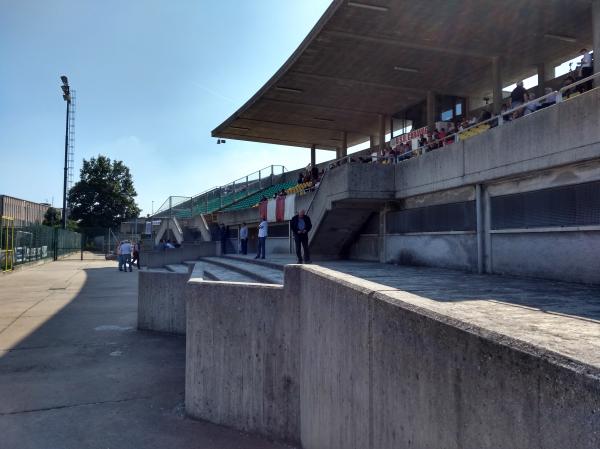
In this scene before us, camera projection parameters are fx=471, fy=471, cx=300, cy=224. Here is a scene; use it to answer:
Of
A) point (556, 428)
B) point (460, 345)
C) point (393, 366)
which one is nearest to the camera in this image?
point (556, 428)

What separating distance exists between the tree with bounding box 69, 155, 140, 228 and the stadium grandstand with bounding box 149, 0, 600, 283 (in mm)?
46573

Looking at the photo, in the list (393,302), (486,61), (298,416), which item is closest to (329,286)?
(393,302)

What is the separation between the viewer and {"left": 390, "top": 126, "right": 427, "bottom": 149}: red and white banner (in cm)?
2054

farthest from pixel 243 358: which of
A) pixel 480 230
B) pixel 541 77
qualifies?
pixel 541 77

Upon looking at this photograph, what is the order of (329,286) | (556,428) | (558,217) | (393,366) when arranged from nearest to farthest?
(556,428) < (393,366) < (329,286) < (558,217)

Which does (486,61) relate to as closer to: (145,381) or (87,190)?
(145,381)

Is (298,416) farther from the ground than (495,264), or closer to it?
closer to it

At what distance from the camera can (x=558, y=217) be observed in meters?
→ 8.34

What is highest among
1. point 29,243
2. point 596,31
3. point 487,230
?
point 596,31

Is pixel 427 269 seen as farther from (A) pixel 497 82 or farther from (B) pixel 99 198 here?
(B) pixel 99 198

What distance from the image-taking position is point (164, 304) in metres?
11.4

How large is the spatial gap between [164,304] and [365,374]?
8.41 m

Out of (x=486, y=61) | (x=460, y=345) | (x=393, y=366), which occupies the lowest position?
(x=393, y=366)

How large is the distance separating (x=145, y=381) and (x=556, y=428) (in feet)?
23.4
